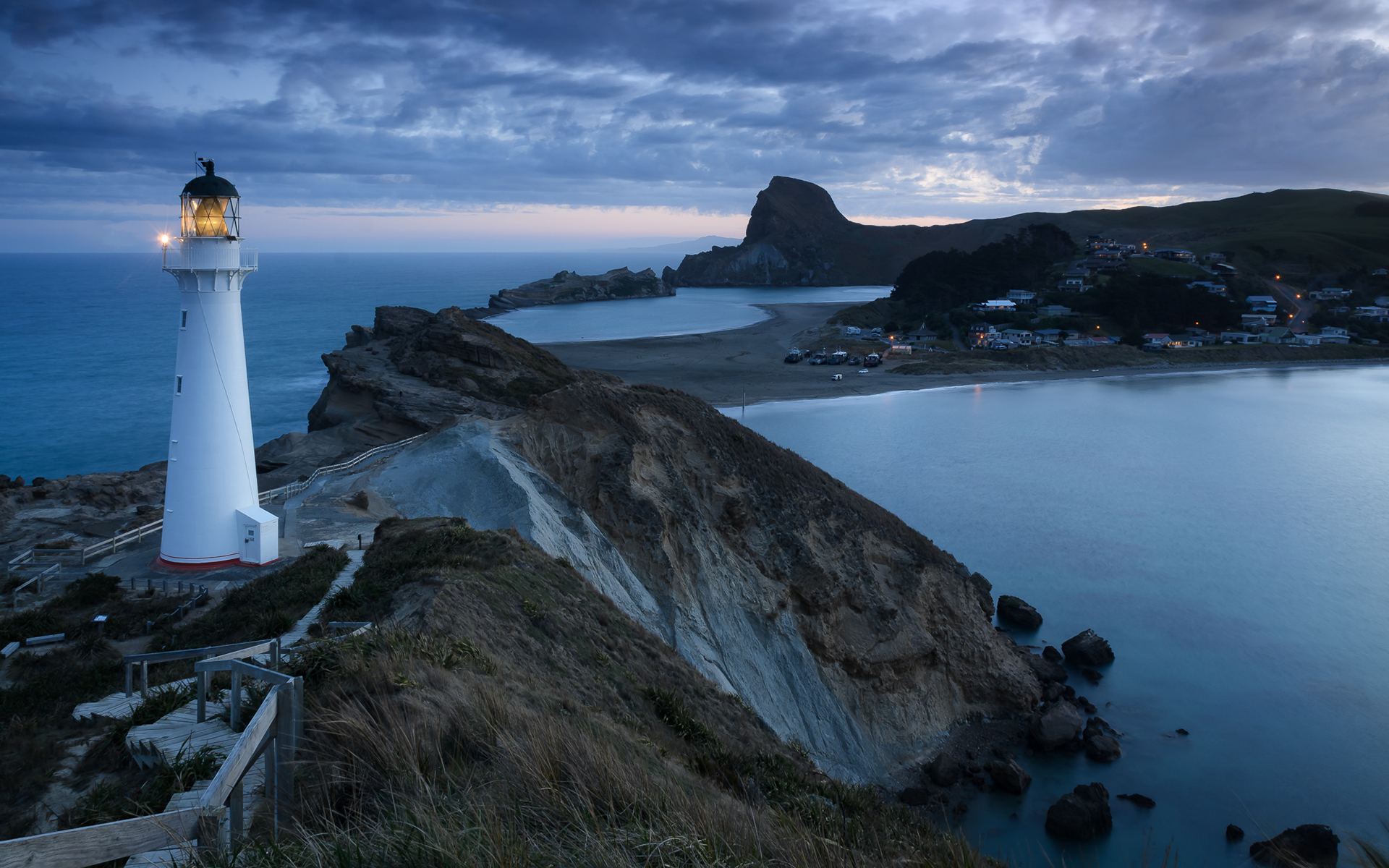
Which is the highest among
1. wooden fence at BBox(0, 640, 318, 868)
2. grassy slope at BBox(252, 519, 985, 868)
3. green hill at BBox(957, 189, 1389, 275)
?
green hill at BBox(957, 189, 1389, 275)

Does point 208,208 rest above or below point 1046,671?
above

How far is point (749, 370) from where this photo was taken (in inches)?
2965

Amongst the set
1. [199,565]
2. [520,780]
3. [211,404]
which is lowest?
[199,565]

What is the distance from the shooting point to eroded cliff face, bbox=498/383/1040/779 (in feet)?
57.2

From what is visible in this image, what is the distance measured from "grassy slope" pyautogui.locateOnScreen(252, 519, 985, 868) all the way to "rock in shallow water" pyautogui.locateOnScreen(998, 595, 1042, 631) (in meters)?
18.1

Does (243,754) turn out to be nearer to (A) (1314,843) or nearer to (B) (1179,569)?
(A) (1314,843)

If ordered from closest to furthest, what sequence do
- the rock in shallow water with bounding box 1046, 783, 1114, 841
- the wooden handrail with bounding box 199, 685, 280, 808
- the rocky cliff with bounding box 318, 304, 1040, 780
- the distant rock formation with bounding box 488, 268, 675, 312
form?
the wooden handrail with bounding box 199, 685, 280, 808 → the rock in shallow water with bounding box 1046, 783, 1114, 841 → the rocky cliff with bounding box 318, 304, 1040, 780 → the distant rock formation with bounding box 488, 268, 675, 312

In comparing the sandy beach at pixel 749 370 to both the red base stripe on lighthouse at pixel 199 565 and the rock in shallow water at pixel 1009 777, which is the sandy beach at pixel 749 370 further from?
the red base stripe on lighthouse at pixel 199 565

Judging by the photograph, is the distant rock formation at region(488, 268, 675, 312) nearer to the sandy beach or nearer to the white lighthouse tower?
the sandy beach

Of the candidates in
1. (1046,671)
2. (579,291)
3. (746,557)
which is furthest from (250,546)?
(579,291)

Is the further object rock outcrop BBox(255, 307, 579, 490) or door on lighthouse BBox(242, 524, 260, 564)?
rock outcrop BBox(255, 307, 579, 490)

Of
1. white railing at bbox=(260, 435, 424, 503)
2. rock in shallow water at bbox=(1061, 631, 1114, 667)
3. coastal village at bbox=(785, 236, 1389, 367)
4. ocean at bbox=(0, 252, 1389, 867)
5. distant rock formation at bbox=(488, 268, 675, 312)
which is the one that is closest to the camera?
ocean at bbox=(0, 252, 1389, 867)

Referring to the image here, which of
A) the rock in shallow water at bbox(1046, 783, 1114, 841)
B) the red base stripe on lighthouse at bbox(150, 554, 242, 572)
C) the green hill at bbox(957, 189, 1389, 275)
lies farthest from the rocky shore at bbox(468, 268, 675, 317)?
the rock in shallow water at bbox(1046, 783, 1114, 841)

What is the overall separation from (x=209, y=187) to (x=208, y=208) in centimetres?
34
